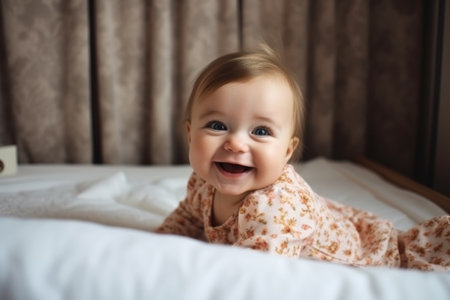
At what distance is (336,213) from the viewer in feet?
3.32

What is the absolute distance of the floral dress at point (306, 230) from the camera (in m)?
0.72

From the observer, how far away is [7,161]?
1485mm

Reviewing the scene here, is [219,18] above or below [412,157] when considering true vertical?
above

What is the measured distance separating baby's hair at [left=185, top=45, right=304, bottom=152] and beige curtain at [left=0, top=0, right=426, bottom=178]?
105cm

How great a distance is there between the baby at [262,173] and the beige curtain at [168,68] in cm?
102

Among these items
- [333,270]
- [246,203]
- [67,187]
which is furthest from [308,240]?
[67,187]

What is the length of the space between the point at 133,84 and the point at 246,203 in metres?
1.27

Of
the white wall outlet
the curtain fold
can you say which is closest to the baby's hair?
the white wall outlet

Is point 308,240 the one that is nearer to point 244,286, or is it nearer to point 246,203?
point 246,203

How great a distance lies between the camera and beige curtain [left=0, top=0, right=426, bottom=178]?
1754mm

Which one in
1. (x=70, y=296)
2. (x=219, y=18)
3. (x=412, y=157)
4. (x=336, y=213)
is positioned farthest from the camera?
(x=412, y=157)

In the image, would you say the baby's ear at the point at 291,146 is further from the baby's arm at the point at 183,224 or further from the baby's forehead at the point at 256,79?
the baby's arm at the point at 183,224

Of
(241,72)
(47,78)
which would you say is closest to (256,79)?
(241,72)

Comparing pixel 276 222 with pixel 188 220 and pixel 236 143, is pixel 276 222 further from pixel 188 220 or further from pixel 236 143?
pixel 188 220
